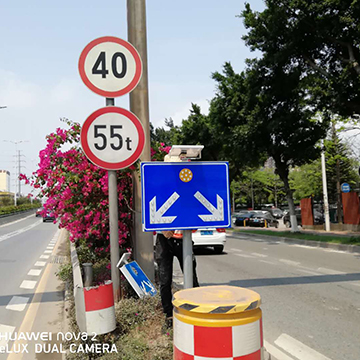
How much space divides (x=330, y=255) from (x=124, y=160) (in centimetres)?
1042

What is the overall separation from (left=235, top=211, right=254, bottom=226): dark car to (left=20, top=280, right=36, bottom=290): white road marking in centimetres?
2633

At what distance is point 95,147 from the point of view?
3826 millimetres

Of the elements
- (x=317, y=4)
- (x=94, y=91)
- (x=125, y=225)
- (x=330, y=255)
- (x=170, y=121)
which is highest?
(x=170, y=121)

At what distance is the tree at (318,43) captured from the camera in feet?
42.8

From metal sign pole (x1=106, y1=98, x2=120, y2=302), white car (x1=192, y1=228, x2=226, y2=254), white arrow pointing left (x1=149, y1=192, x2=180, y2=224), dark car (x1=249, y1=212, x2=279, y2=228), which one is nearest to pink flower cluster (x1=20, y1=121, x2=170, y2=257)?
metal sign pole (x1=106, y1=98, x2=120, y2=302)

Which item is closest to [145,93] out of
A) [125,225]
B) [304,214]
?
[125,225]

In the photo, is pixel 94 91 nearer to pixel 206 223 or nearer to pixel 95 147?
pixel 95 147

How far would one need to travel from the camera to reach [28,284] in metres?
8.58

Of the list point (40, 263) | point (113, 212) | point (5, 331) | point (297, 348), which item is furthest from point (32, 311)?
point (40, 263)

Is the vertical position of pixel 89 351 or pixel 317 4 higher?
pixel 317 4

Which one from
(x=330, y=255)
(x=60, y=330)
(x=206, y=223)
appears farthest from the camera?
(x=330, y=255)

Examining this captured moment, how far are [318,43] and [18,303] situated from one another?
13713 millimetres

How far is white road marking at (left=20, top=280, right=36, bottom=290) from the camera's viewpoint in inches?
326

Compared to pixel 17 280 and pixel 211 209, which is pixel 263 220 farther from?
pixel 211 209
